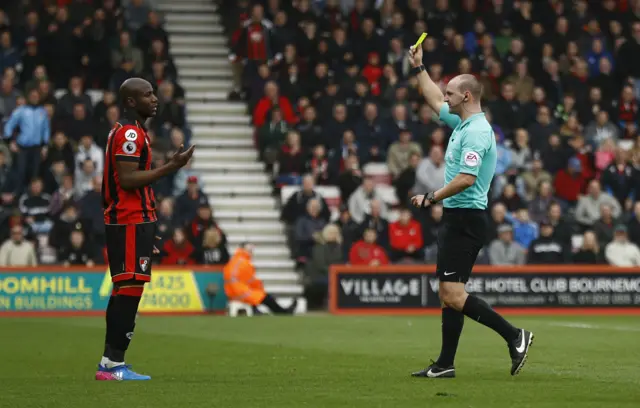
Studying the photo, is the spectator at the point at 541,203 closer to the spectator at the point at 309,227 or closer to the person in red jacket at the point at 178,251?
the spectator at the point at 309,227

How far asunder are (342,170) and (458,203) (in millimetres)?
15333

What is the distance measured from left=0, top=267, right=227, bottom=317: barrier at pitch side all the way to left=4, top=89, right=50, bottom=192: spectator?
8.08ft

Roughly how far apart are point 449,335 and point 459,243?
0.74 metres

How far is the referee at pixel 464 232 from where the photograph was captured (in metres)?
10.5

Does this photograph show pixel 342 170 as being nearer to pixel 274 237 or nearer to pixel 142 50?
pixel 274 237

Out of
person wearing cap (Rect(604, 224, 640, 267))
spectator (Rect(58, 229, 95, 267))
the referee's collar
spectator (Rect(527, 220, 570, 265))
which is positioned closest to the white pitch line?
spectator (Rect(527, 220, 570, 265))

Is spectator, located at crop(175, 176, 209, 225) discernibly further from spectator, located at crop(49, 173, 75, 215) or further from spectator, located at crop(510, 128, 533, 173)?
spectator, located at crop(510, 128, 533, 173)

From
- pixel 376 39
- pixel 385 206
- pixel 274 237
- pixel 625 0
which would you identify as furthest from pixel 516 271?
pixel 625 0

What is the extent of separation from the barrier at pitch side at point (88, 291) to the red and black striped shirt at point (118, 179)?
39.7 feet

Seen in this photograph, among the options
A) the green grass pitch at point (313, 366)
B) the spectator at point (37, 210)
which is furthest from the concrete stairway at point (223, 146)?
the green grass pitch at point (313, 366)

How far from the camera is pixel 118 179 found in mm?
10438

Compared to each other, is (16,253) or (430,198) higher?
(430,198)

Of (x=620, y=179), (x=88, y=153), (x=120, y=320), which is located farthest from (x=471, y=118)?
(x=620, y=179)

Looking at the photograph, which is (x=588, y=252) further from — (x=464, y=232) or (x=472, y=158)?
(x=472, y=158)
